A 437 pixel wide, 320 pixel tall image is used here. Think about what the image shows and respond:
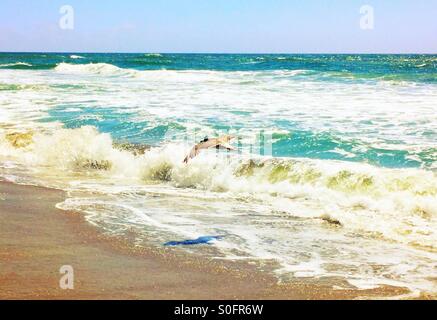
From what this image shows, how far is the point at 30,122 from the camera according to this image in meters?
17.3

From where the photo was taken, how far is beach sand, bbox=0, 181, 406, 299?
5113mm

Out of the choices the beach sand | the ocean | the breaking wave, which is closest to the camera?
the beach sand

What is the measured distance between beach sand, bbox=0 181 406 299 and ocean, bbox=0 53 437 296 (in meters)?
0.31

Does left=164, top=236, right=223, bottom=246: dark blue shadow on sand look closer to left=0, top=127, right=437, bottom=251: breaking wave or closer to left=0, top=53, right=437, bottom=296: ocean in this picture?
left=0, top=53, right=437, bottom=296: ocean

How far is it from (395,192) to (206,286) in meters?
5.10

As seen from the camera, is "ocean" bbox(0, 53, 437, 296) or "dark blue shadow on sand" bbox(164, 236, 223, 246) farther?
"dark blue shadow on sand" bbox(164, 236, 223, 246)

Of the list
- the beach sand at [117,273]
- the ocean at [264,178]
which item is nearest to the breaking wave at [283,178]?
the ocean at [264,178]

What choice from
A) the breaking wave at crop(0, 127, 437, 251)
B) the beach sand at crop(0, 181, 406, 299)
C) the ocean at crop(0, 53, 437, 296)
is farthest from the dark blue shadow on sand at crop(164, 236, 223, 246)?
the breaking wave at crop(0, 127, 437, 251)

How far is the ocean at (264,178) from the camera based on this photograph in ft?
21.7

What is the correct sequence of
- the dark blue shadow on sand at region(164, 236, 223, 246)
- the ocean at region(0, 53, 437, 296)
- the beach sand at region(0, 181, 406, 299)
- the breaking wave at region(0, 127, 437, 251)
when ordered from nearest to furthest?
the beach sand at region(0, 181, 406, 299)
the ocean at region(0, 53, 437, 296)
the dark blue shadow on sand at region(164, 236, 223, 246)
the breaking wave at region(0, 127, 437, 251)

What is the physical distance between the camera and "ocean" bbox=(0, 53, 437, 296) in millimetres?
6605

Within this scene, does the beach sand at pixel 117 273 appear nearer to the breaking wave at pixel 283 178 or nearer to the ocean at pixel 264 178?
the ocean at pixel 264 178

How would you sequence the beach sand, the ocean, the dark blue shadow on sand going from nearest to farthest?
the beach sand < the ocean < the dark blue shadow on sand
